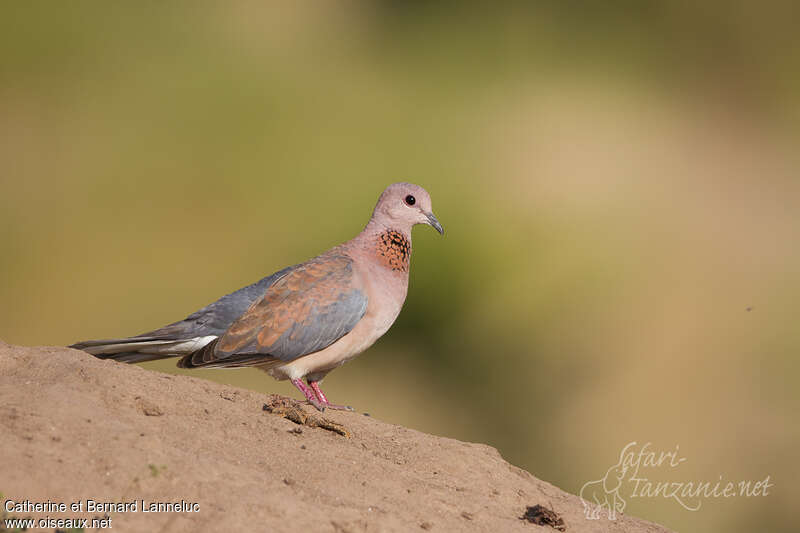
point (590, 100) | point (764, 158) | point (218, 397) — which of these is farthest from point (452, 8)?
point (218, 397)

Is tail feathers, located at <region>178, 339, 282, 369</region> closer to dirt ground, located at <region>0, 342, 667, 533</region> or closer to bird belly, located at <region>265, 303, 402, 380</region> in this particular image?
bird belly, located at <region>265, 303, 402, 380</region>

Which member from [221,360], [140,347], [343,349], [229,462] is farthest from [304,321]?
[229,462]

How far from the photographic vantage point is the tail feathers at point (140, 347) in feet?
18.7

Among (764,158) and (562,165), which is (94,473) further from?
(764,158)

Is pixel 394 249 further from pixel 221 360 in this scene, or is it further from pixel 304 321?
pixel 221 360

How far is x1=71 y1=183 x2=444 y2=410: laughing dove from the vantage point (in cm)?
580

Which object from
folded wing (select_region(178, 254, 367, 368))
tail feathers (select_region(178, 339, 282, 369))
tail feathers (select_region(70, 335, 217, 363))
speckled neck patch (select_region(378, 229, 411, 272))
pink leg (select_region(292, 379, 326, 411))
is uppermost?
speckled neck patch (select_region(378, 229, 411, 272))

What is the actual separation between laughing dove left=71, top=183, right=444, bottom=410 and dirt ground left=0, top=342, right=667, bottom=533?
860 millimetres

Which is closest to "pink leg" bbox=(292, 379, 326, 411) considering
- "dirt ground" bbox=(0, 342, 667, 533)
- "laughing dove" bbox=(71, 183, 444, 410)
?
"laughing dove" bbox=(71, 183, 444, 410)

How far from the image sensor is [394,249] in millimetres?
6340

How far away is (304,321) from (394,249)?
905 mm

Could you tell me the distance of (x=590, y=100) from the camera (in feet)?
40.7

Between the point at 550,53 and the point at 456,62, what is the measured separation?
1336mm

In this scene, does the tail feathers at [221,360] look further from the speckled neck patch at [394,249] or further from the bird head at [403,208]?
the bird head at [403,208]
